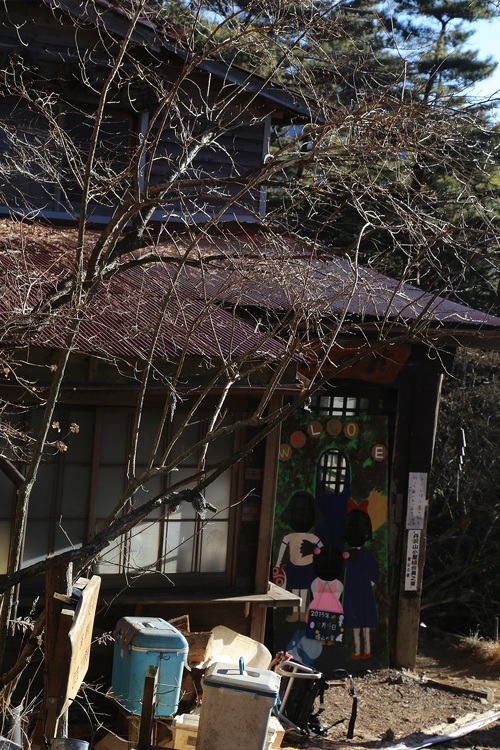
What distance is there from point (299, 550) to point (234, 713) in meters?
4.04

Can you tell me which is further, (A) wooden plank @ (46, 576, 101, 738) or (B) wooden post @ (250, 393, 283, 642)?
(B) wooden post @ (250, 393, 283, 642)

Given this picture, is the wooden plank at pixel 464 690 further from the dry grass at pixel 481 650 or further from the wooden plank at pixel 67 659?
the wooden plank at pixel 67 659

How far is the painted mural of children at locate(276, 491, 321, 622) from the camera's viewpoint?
9.99 m

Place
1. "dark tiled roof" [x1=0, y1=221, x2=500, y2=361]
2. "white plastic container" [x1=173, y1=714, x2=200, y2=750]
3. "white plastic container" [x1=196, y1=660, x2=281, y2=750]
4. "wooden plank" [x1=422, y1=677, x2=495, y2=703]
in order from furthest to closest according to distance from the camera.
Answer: "wooden plank" [x1=422, y1=677, x2=495, y2=703] < "white plastic container" [x1=173, y1=714, x2=200, y2=750] < "white plastic container" [x1=196, y1=660, x2=281, y2=750] < "dark tiled roof" [x1=0, y1=221, x2=500, y2=361]

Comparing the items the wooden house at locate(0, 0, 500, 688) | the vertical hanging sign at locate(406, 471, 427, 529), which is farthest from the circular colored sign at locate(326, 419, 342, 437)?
the vertical hanging sign at locate(406, 471, 427, 529)

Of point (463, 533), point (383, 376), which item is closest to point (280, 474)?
point (383, 376)

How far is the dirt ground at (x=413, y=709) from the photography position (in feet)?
27.3

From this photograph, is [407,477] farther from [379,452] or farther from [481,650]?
[481,650]

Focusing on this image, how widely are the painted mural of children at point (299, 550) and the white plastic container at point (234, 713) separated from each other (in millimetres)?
3845

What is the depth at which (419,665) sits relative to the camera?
11453 mm

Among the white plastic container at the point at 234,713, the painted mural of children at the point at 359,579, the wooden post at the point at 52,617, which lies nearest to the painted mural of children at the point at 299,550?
the painted mural of children at the point at 359,579

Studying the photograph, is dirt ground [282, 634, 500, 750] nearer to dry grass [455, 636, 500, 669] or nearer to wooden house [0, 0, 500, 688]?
dry grass [455, 636, 500, 669]

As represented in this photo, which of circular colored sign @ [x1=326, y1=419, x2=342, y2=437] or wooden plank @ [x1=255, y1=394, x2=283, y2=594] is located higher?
circular colored sign @ [x1=326, y1=419, x2=342, y2=437]

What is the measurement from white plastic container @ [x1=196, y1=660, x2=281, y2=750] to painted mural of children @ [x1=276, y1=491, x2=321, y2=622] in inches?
151
